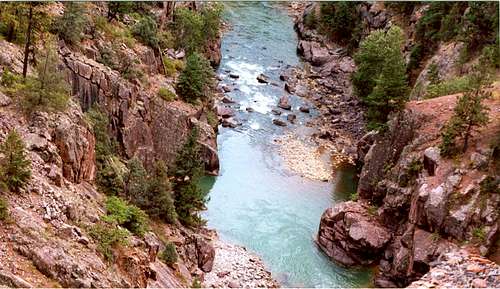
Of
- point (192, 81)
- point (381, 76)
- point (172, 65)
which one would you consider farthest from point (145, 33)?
point (381, 76)

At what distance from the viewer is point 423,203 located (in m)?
42.6

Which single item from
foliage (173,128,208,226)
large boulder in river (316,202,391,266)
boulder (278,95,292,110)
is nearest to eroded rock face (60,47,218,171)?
foliage (173,128,208,226)


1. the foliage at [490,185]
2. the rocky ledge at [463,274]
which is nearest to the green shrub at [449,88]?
the foliage at [490,185]

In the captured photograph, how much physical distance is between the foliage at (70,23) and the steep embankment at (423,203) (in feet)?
82.3

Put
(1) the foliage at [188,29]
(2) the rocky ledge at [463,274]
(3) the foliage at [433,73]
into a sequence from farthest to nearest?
(1) the foliage at [188,29] < (3) the foliage at [433,73] < (2) the rocky ledge at [463,274]

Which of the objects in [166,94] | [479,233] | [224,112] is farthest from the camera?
[224,112]

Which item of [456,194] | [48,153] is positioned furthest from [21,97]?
[456,194]

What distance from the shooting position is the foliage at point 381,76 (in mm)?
60750

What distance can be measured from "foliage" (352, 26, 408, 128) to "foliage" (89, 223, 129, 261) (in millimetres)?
33021

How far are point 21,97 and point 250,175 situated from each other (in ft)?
101

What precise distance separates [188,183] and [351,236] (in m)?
13.7

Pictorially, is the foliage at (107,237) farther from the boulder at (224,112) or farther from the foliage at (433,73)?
the foliage at (433,73)

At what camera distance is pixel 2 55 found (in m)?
34.6

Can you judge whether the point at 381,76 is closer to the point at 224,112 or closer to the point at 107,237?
the point at 224,112
